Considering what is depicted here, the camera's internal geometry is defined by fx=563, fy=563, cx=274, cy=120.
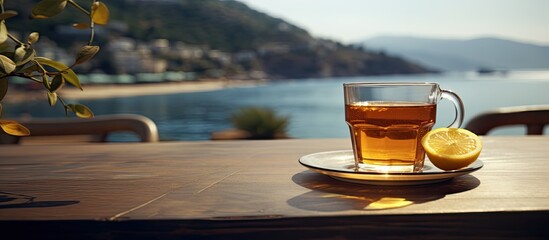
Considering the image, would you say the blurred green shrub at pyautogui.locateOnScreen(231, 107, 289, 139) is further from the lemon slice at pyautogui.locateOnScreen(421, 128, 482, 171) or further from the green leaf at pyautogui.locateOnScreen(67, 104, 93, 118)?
the green leaf at pyautogui.locateOnScreen(67, 104, 93, 118)

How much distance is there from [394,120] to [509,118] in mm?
910

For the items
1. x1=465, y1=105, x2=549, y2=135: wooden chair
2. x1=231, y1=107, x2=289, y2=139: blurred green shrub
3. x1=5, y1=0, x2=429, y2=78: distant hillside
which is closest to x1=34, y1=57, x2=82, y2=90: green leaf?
x1=465, y1=105, x2=549, y2=135: wooden chair

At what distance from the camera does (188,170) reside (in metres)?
0.72

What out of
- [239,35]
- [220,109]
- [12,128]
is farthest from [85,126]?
[239,35]

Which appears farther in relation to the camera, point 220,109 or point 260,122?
point 220,109

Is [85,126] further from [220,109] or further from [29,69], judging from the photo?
[220,109]

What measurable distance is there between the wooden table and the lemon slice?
20 millimetres

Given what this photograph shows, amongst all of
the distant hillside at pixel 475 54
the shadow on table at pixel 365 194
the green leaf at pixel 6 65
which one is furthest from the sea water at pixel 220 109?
the distant hillside at pixel 475 54

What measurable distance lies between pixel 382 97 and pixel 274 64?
4162 centimetres

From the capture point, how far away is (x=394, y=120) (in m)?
0.69

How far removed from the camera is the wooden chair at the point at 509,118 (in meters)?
1.47

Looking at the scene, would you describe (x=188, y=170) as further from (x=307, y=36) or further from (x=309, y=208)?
(x=307, y=36)

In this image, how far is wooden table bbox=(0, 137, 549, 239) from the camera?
43cm

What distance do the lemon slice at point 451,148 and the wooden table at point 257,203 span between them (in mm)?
20
